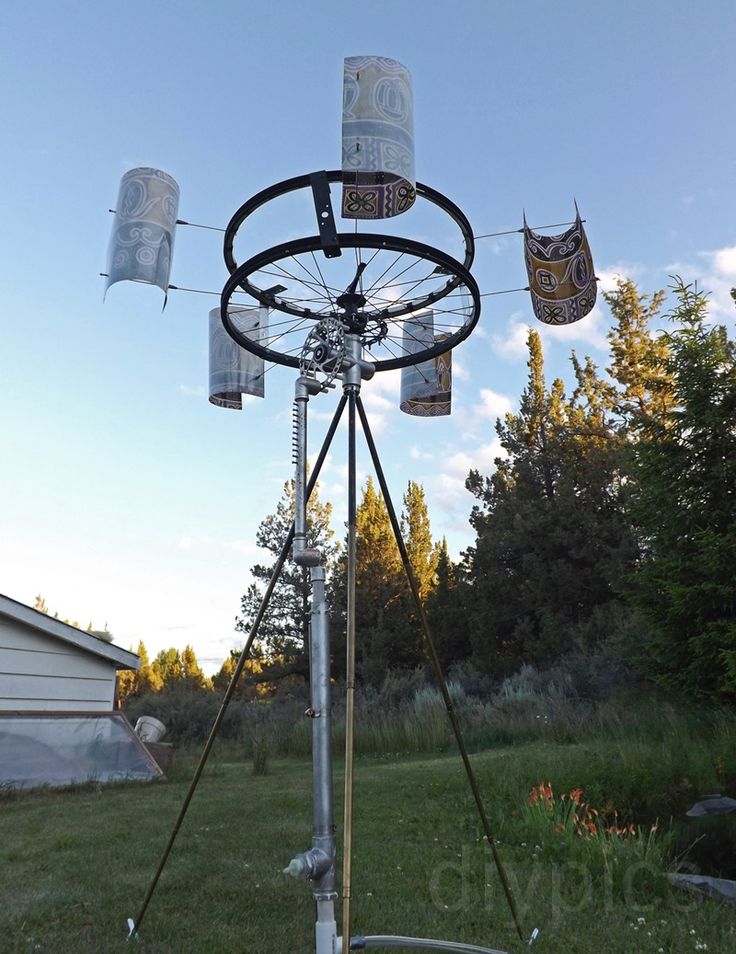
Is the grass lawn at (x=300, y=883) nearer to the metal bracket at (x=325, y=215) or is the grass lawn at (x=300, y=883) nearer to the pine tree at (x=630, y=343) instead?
the metal bracket at (x=325, y=215)

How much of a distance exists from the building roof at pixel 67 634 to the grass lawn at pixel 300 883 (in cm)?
→ 260

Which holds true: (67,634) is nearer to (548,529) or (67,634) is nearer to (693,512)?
(693,512)

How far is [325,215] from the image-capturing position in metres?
2.50

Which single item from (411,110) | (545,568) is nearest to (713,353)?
(411,110)

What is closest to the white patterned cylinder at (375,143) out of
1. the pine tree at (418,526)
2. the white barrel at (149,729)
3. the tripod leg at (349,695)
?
the tripod leg at (349,695)

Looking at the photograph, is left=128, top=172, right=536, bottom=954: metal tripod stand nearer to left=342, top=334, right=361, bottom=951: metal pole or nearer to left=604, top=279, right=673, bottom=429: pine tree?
left=342, top=334, right=361, bottom=951: metal pole

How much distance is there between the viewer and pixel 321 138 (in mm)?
3580

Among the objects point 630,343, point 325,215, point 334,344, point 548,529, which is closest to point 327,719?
point 334,344

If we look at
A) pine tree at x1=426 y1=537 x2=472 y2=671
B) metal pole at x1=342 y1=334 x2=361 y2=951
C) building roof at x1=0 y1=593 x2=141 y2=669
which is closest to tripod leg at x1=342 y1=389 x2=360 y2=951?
metal pole at x1=342 y1=334 x2=361 y2=951

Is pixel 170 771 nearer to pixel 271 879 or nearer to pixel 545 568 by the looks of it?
pixel 271 879

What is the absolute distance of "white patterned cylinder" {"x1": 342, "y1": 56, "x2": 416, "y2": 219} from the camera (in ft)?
7.98

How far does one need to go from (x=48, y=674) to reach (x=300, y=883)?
604 centimetres

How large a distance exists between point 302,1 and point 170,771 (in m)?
7.87

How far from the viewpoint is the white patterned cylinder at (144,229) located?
3.04m
